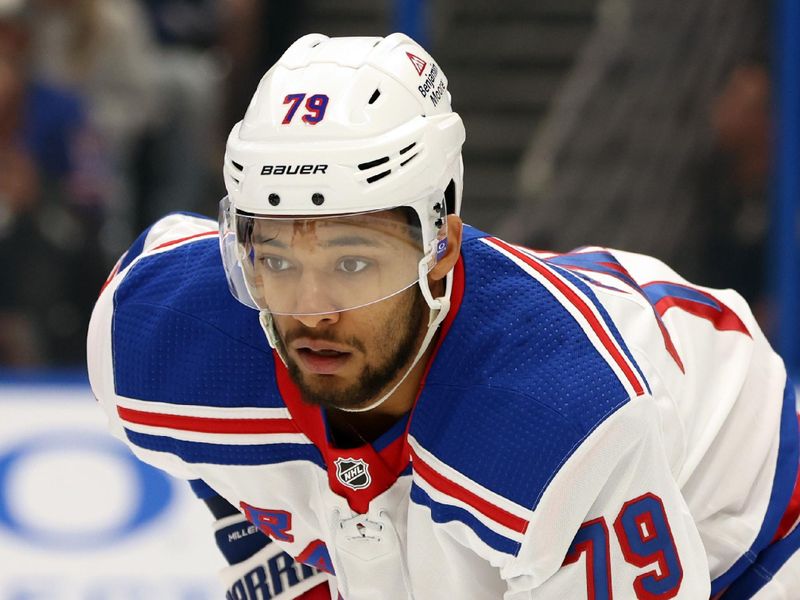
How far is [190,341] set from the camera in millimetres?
2240

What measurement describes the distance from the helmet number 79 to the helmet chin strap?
24cm

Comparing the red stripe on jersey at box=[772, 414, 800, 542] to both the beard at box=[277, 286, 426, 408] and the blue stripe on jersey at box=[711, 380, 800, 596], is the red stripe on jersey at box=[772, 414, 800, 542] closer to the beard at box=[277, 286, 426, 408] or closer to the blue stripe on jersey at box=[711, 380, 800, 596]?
the blue stripe on jersey at box=[711, 380, 800, 596]

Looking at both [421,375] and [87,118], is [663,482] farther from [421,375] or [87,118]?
[87,118]

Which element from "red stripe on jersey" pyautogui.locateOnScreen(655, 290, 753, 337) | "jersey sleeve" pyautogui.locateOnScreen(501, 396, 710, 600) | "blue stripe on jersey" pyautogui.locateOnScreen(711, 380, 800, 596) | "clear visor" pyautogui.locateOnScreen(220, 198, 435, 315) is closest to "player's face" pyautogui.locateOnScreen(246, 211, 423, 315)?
"clear visor" pyautogui.locateOnScreen(220, 198, 435, 315)

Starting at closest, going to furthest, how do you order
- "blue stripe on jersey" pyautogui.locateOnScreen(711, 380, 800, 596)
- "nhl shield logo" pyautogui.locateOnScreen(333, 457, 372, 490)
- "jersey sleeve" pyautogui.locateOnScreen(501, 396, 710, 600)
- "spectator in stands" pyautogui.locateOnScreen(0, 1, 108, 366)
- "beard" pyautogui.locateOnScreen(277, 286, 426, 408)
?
"jersey sleeve" pyautogui.locateOnScreen(501, 396, 710, 600), "beard" pyautogui.locateOnScreen(277, 286, 426, 408), "nhl shield logo" pyautogui.locateOnScreen(333, 457, 372, 490), "blue stripe on jersey" pyautogui.locateOnScreen(711, 380, 800, 596), "spectator in stands" pyautogui.locateOnScreen(0, 1, 108, 366)

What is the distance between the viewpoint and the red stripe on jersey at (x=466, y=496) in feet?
6.48

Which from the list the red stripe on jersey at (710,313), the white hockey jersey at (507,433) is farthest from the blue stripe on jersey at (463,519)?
the red stripe on jersey at (710,313)

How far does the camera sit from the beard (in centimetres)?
203

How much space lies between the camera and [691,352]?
7.73 feet

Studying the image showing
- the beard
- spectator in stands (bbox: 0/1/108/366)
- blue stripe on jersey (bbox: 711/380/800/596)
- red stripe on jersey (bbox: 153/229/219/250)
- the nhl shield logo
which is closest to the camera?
the beard

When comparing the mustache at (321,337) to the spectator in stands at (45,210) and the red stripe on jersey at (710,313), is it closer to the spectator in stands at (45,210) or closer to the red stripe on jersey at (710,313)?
the red stripe on jersey at (710,313)

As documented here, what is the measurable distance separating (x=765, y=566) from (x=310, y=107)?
3.37 feet

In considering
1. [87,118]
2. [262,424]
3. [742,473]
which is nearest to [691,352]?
[742,473]

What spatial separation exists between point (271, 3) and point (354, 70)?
2.28 meters
